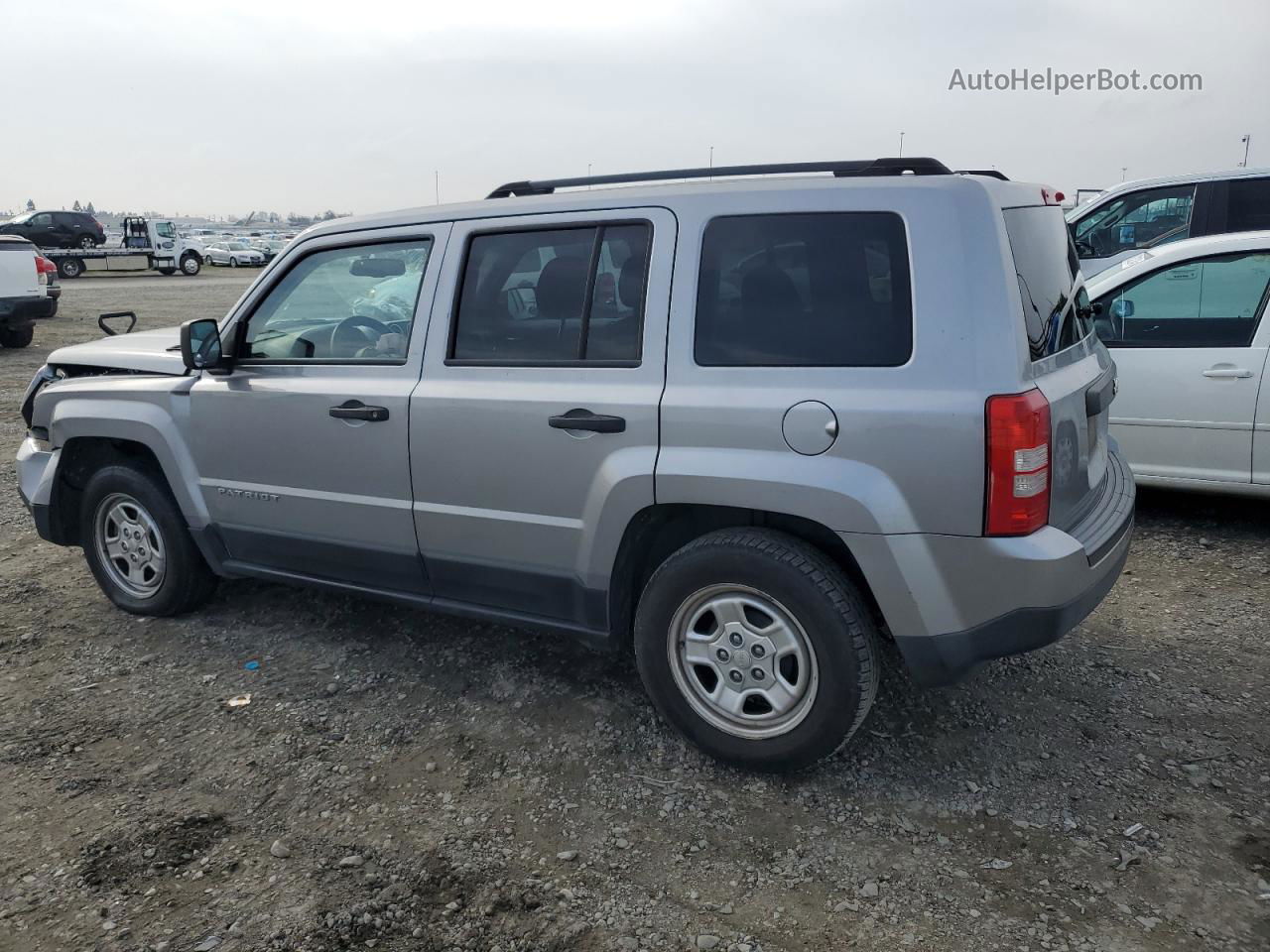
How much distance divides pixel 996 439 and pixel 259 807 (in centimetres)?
249

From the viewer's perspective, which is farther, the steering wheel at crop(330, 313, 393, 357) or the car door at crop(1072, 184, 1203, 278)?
the car door at crop(1072, 184, 1203, 278)

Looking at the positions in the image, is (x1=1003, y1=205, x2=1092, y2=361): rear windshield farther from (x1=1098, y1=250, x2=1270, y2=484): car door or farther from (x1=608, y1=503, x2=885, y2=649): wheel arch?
(x1=1098, y1=250, x2=1270, y2=484): car door

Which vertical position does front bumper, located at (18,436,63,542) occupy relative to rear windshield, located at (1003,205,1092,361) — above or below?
below

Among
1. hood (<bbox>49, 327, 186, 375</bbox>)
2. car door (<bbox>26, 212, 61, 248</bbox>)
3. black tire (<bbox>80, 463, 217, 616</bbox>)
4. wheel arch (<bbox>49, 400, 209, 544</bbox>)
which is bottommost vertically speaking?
black tire (<bbox>80, 463, 217, 616</bbox>)

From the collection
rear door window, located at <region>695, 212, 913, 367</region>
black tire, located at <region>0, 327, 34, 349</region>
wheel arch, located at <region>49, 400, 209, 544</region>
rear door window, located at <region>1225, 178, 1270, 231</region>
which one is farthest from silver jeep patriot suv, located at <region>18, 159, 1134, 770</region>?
black tire, located at <region>0, 327, 34, 349</region>

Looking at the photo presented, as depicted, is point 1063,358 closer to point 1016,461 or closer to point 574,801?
point 1016,461

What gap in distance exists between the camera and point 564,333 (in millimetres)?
3523

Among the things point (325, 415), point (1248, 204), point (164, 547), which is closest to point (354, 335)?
point (325, 415)

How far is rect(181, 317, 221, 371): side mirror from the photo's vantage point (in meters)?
4.16

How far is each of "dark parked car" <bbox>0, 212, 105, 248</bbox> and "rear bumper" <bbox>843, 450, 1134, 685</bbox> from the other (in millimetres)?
38799

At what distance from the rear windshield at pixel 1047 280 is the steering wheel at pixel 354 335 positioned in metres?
2.30

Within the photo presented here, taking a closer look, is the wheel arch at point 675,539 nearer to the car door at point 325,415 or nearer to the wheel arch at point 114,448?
the car door at point 325,415

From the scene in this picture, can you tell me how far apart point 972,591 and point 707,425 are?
36.0 inches

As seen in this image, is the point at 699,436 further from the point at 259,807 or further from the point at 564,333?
the point at 259,807
